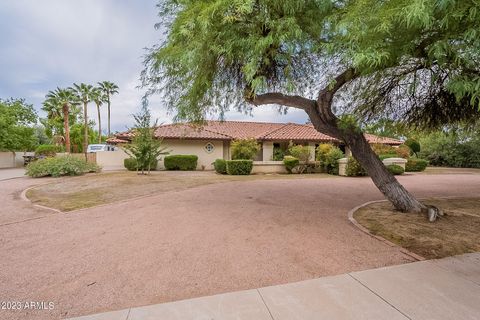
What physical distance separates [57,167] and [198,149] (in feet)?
35.5

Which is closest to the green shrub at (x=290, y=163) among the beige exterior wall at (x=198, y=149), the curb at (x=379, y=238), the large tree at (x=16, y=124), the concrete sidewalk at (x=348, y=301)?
the beige exterior wall at (x=198, y=149)

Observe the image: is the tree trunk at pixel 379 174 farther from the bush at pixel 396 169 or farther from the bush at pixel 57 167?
the bush at pixel 57 167

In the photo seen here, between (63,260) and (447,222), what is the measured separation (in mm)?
8212

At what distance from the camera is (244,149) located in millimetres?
20312

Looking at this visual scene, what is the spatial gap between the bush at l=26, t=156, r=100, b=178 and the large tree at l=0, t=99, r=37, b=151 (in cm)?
1277

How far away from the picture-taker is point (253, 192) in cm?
1114

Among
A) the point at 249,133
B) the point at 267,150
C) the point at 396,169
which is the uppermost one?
the point at 249,133

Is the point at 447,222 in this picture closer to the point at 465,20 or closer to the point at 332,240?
the point at 332,240

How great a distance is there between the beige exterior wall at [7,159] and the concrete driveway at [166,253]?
30053mm

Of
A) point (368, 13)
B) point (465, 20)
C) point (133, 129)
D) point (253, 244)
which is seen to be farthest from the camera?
point (133, 129)

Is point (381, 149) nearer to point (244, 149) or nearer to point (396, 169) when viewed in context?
point (396, 169)

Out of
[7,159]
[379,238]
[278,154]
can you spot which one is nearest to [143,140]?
[278,154]

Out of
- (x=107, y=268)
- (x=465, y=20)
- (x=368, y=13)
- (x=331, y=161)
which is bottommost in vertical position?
(x=107, y=268)

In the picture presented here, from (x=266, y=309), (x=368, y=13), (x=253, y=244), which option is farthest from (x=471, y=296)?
(x=368, y=13)
